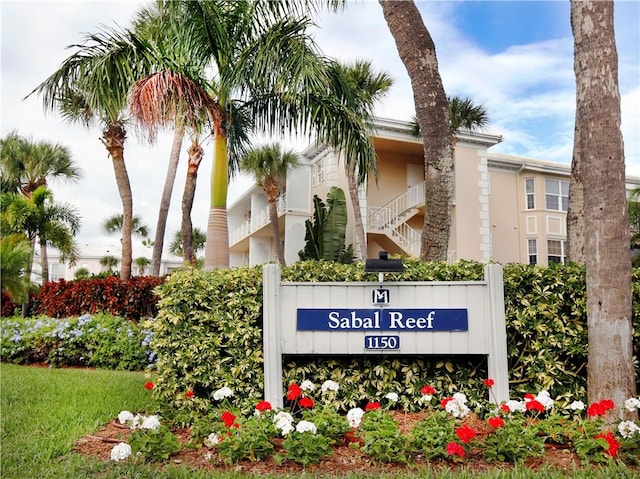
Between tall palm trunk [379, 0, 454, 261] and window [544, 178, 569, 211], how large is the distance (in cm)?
1859

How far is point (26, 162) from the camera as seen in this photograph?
23.2 metres

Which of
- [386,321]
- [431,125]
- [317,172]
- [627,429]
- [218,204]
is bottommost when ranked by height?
[627,429]

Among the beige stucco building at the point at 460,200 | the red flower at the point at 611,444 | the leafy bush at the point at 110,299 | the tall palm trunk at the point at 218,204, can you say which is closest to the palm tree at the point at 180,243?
the beige stucco building at the point at 460,200

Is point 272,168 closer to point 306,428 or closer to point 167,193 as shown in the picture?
point 167,193

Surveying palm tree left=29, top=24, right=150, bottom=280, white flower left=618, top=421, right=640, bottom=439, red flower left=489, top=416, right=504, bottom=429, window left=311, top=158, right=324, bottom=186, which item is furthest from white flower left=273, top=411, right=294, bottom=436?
window left=311, top=158, right=324, bottom=186

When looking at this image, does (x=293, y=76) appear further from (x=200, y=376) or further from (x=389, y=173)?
(x=389, y=173)

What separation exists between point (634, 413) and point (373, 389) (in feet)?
7.33

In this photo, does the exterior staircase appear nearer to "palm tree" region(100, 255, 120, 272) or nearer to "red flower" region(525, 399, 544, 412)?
"red flower" region(525, 399, 544, 412)

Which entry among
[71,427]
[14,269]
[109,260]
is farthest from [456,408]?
[109,260]

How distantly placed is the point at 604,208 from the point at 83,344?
27.1ft

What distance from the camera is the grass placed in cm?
371

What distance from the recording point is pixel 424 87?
678 centimetres

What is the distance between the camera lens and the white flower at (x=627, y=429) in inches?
160

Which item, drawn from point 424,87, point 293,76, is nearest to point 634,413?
point 424,87
